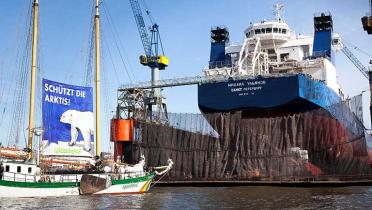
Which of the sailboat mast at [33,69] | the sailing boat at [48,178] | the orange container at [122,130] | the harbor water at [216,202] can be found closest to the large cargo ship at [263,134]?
the orange container at [122,130]

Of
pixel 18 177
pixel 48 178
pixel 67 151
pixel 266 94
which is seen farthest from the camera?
pixel 266 94

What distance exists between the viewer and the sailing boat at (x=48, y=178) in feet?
103

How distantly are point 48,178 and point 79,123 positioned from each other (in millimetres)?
5586

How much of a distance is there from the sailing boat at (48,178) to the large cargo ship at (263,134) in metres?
9.49

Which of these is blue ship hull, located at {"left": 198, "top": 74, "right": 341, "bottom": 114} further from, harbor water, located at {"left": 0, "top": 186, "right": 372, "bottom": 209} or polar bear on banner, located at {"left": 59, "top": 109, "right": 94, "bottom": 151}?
harbor water, located at {"left": 0, "top": 186, "right": 372, "bottom": 209}

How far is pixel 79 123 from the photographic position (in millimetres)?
36500

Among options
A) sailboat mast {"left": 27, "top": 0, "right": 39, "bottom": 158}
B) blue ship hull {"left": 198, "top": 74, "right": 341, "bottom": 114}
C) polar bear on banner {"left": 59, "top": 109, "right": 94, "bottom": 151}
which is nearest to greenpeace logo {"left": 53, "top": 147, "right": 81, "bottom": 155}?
polar bear on banner {"left": 59, "top": 109, "right": 94, "bottom": 151}

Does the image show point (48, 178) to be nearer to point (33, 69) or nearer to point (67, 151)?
point (67, 151)

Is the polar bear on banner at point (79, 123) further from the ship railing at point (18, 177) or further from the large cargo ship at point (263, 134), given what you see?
the large cargo ship at point (263, 134)

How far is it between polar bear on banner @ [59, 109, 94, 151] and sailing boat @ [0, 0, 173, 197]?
2244mm

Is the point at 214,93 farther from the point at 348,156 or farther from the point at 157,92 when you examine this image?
the point at 157,92

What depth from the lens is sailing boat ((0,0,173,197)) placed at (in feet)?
103

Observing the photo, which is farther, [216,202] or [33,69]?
[33,69]

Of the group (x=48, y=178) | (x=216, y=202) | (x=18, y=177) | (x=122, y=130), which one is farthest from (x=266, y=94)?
(x=18, y=177)
